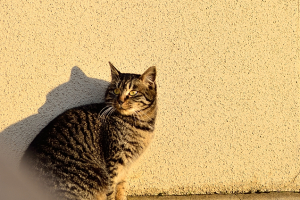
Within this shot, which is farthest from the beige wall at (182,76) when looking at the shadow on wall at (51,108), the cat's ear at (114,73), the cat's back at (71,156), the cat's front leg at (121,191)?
the cat's back at (71,156)

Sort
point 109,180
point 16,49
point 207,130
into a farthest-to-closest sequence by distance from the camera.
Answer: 1. point 207,130
2. point 16,49
3. point 109,180

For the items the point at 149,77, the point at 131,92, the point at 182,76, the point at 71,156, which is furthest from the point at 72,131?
the point at 182,76

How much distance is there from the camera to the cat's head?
2799mm

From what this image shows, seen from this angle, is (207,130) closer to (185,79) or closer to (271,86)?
(185,79)

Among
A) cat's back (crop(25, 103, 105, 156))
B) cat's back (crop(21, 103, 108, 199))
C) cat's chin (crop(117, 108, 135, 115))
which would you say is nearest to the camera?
cat's back (crop(21, 103, 108, 199))

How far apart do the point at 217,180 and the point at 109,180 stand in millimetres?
1384

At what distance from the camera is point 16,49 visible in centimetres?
319

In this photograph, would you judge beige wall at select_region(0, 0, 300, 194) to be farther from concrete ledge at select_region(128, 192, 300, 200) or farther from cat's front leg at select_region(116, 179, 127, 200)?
cat's front leg at select_region(116, 179, 127, 200)

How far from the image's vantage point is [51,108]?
10.7 feet

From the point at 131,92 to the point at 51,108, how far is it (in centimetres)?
103

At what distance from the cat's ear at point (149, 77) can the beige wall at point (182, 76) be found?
434 millimetres

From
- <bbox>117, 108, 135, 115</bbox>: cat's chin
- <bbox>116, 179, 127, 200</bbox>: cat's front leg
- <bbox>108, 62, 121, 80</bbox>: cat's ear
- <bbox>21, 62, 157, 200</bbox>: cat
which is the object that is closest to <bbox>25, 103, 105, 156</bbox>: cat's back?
<bbox>21, 62, 157, 200</bbox>: cat

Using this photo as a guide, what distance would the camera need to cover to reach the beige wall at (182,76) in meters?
3.21

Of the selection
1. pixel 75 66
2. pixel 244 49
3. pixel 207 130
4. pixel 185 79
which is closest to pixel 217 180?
pixel 207 130
